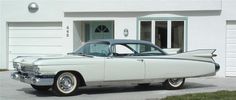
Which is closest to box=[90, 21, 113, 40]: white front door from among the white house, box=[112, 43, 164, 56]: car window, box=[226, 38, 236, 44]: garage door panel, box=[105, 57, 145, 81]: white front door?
the white house

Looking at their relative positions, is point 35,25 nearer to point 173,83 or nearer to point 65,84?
point 173,83

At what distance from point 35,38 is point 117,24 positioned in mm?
3609

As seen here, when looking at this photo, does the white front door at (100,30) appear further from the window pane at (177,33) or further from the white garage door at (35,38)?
the window pane at (177,33)

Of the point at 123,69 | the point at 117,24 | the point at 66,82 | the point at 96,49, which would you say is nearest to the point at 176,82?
the point at 123,69

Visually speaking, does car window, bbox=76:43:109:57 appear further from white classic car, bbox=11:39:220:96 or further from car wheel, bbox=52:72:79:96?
car wheel, bbox=52:72:79:96

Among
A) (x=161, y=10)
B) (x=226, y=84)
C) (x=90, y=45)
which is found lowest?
(x=226, y=84)

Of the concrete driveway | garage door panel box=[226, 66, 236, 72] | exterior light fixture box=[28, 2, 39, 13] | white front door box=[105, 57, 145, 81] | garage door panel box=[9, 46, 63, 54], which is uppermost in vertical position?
exterior light fixture box=[28, 2, 39, 13]

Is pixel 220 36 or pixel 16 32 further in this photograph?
pixel 16 32

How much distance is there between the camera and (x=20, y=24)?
65.2ft

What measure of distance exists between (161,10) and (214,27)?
198 centimetres

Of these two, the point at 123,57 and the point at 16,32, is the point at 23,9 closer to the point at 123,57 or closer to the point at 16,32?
the point at 16,32

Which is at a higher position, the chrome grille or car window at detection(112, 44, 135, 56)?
car window at detection(112, 44, 135, 56)

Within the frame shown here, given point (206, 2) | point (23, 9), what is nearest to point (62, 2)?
point (23, 9)

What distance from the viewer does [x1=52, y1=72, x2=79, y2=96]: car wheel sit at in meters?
11.8
